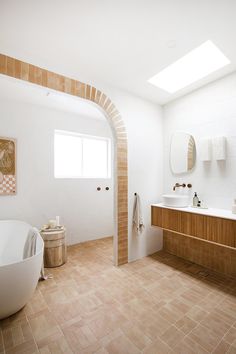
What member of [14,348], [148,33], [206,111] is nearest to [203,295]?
[14,348]

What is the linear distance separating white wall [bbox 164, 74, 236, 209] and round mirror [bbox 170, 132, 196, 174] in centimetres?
8

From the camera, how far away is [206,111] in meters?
2.62

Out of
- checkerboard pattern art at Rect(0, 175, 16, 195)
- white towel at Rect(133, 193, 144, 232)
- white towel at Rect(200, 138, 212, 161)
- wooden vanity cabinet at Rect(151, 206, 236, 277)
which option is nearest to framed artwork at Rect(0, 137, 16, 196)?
checkerboard pattern art at Rect(0, 175, 16, 195)

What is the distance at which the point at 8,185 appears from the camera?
295 cm

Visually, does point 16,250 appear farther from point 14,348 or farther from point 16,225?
point 14,348

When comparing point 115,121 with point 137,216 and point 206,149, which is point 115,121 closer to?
point 206,149

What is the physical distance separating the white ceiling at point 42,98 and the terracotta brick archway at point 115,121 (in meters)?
0.13

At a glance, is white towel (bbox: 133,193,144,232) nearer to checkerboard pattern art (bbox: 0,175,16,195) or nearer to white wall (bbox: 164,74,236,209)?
white wall (bbox: 164,74,236,209)

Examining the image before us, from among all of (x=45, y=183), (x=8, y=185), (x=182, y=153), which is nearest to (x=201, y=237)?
(x=182, y=153)

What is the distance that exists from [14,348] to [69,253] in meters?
1.82

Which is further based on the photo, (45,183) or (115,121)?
(45,183)

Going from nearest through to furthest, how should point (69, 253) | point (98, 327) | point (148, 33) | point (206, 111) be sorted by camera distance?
1. point (98, 327)
2. point (148, 33)
3. point (206, 111)
4. point (69, 253)

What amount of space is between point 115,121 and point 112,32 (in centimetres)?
105

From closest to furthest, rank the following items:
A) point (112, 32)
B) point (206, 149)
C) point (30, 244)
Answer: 1. point (112, 32)
2. point (30, 244)
3. point (206, 149)
